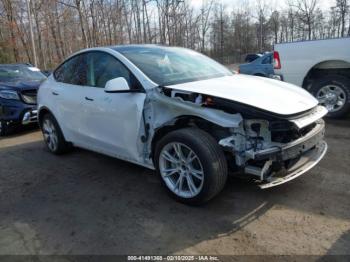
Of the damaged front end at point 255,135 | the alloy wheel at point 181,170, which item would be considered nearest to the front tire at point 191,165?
the alloy wheel at point 181,170

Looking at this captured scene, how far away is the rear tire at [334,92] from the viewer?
6.41 m

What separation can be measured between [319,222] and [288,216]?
10.6 inches

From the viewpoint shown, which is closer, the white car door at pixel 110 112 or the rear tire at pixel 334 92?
the white car door at pixel 110 112

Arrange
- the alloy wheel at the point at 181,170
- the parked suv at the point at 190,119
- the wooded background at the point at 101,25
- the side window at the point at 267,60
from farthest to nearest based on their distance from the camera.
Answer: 1. the wooded background at the point at 101,25
2. the side window at the point at 267,60
3. the alloy wheel at the point at 181,170
4. the parked suv at the point at 190,119

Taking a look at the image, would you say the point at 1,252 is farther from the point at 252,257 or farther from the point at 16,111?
the point at 16,111

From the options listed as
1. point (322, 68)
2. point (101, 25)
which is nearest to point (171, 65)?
point (322, 68)

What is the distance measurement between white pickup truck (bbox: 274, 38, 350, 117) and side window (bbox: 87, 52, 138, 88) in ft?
14.4

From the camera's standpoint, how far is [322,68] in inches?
271

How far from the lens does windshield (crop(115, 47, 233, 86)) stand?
3.72 metres

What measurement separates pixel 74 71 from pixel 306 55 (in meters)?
4.74

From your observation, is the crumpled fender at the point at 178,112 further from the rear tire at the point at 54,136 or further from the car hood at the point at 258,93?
the rear tire at the point at 54,136

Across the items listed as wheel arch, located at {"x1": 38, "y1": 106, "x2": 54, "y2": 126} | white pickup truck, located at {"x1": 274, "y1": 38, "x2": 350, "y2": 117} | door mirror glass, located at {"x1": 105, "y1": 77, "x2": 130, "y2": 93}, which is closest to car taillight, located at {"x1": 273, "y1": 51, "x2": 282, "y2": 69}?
white pickup truck, located at {"x1": 274, "y1": 38, "x2": 350, "y2": 117}

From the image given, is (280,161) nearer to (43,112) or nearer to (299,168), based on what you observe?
(299,168)

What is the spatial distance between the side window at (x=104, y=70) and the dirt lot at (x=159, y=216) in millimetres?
1242
